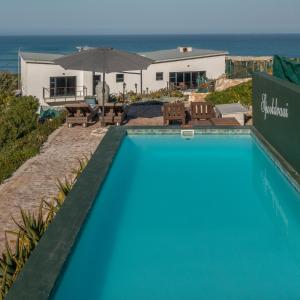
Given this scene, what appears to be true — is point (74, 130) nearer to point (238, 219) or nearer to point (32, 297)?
point (238, 219)

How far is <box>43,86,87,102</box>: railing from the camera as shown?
3445 centimetres

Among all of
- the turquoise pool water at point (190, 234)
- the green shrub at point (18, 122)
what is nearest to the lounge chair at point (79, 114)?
the green shrub at point (18, 122)

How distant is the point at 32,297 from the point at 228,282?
2552mm

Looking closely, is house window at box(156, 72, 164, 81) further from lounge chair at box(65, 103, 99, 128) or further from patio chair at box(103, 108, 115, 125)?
patio chair at box(103, 108, 115, 125)

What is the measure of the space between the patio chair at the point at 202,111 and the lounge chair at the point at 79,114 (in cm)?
419

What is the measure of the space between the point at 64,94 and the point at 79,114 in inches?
651

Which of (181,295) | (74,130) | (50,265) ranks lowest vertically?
(181,295)

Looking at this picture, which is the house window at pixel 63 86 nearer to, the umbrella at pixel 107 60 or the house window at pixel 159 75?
the house window at pixel 159 75

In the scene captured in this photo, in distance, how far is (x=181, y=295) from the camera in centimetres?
587

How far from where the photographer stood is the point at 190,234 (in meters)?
7.89

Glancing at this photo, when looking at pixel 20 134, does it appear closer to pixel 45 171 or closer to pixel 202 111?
pixel 45 171

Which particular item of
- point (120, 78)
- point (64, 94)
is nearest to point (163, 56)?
point (120, 78)

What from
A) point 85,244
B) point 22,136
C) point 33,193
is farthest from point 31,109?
point 85,244

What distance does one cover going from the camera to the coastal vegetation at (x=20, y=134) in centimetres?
1460
